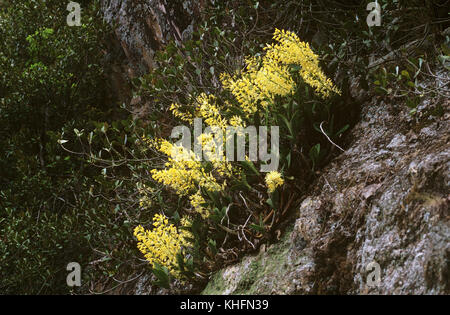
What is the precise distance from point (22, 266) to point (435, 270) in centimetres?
386

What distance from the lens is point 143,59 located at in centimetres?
564

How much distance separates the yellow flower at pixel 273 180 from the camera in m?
2.74

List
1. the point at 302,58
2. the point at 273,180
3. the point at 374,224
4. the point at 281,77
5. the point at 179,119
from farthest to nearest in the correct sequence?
the point at 179,119, the point at 281,77, the point at 302,58, the point at 273,180, the point at 374,224

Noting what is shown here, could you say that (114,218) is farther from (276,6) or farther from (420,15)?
(420,15)

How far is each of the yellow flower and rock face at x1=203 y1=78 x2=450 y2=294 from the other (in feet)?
0.91

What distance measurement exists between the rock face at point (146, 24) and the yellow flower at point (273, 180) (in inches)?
124

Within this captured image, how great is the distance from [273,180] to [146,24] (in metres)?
3.74

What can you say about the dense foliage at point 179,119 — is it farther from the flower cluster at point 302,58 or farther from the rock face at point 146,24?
the rock face at point 146,24

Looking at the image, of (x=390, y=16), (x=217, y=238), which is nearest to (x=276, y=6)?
(x=390, y=16)

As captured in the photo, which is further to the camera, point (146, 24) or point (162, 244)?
point (146, 24)

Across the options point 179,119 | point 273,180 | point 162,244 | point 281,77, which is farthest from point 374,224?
point 179,119

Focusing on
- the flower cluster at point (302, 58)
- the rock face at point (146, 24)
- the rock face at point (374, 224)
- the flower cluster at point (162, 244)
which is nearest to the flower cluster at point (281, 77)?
the flower cluster at point (302, 58)

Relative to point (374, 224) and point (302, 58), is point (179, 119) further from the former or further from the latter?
point (374, 224)

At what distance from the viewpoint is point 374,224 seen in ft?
7.72
